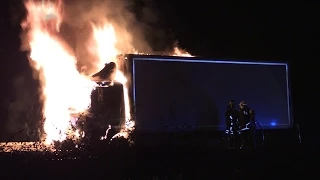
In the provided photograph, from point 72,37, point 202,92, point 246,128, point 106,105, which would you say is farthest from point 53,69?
point 246,128

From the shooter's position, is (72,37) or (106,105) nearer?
(106,105)

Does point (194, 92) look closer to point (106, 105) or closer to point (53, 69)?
point (106, 105)

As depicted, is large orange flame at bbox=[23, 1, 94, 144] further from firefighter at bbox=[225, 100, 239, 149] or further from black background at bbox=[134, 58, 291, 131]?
firefighter at bbox=[225, 100, 239, 149]

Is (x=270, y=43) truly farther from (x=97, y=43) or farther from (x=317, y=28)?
(x=97, y=43)

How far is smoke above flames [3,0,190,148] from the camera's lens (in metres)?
17.9

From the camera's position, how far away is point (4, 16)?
71.6ft

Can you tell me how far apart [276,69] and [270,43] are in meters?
11.6

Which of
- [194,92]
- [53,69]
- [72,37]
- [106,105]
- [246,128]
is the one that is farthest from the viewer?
[72,37]

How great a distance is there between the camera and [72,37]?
19.9 metres

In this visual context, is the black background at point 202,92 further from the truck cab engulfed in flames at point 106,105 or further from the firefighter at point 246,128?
the firefighter at point 246,128

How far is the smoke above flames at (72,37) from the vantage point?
1792 centimetres

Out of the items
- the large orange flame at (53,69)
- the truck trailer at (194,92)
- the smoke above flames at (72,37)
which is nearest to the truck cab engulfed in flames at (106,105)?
the truck trailer at (194,92)

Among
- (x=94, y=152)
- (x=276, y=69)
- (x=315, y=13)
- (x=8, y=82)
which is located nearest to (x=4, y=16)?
(x=8, y=82)

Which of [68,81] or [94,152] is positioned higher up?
[68,81]
